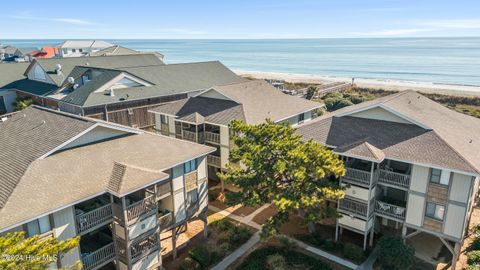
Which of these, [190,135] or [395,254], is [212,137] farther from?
[395,254]

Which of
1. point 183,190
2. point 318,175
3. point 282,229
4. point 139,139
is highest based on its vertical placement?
point 139,139

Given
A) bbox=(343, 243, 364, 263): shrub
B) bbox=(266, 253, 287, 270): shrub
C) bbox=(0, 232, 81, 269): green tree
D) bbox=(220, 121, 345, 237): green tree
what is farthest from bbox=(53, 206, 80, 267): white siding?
bbox=(343, 243, 364, 263): shrub

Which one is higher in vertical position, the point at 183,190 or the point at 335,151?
the point at 335,151

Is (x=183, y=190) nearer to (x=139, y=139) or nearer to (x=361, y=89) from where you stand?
(x=139, y=139)

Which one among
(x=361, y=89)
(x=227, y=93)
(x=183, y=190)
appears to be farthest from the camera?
(x=361, y=89)

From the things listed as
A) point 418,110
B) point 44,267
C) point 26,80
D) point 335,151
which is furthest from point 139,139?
point 26,80

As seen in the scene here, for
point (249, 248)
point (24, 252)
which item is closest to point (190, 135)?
point (249, 248)

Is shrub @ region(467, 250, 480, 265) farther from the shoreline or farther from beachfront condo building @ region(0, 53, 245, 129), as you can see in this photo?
the shoreline

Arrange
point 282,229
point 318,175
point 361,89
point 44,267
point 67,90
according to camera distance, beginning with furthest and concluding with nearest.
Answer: point 361,89 < point 67,90 < point 282,229 < point 318,175 < point 44,267
